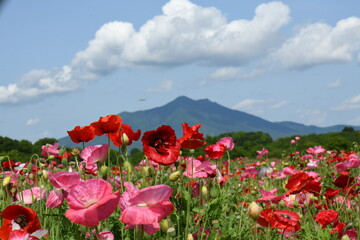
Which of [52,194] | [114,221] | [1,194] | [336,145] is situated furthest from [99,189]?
[336,145]

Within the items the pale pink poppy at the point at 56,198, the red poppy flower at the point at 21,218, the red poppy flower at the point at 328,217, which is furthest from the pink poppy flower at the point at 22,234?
the red poppy flower at the point at 328,217

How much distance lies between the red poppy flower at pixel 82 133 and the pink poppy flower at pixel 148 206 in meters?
1.03

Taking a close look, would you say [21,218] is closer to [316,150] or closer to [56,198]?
[56,198]

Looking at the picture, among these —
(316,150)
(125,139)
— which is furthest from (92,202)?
(316,150)

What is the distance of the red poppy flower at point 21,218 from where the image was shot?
5.26 ft

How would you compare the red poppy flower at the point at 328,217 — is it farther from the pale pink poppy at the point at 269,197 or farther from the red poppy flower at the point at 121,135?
the red poppy flower at the point at 121,135

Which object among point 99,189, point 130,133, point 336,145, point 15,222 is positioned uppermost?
point 130,133

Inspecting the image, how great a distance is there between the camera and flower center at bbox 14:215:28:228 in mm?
1640

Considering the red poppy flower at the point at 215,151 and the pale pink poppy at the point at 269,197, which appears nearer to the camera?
the pale pink poppy at the point at 269,197

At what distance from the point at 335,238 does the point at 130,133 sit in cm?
134

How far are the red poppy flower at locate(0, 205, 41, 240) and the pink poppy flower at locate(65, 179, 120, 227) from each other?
0.40m

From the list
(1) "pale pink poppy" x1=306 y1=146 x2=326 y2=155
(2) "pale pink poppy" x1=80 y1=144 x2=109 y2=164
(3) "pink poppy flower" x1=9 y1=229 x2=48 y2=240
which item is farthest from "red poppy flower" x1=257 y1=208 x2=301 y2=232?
(1) "pale pink poppy" x1=306 y1=146 x2=326 y2=155

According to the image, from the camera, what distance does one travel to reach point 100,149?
6.72 ft

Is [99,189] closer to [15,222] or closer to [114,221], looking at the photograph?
[15,222]
